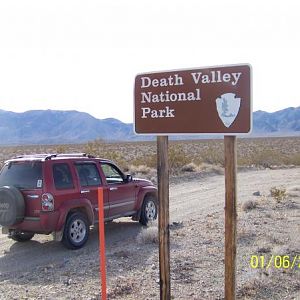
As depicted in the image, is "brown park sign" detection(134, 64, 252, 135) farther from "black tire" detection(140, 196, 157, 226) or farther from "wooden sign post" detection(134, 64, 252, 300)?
"black tire" detection(140, 196, 157, 226)

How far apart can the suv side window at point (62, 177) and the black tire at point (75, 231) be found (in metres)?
0.56

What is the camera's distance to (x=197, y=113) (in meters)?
4.81

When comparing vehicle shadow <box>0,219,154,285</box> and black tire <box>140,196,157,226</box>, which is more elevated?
black tire <box>140,196,157,226</box>

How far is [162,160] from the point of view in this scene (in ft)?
16.9

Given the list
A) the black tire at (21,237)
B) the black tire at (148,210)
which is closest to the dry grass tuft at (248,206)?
the black tire at (148,210)

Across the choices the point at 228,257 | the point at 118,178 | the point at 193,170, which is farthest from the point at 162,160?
the point at 193,170

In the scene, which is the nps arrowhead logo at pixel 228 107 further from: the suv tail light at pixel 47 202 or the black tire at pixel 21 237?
the black tire at pixel 21 237

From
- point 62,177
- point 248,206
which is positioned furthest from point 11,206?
point 248,206

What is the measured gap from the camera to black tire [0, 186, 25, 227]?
8.58m

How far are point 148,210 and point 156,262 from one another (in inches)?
144

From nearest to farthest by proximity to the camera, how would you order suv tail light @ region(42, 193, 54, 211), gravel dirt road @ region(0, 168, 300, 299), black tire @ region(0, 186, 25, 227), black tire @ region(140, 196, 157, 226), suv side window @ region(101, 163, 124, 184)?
gravel dirt road @ region(0, 168, 300, 299)
black tire @ region(0, 186, 25, 227)
suv tail light @ region(42, 193, 54, 211)
suv side window @ region(101, 163, 124, 184)
black tire @ region(140, 196, 157, 226)

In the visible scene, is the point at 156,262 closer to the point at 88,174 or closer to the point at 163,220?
the point at 88,174

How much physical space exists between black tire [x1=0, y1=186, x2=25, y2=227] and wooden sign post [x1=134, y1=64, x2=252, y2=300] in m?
4.16

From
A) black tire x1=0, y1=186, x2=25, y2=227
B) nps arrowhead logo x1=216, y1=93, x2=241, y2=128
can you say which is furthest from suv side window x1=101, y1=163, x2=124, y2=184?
nps arrowhead logo x1=216, y1=93, x2=241, y2=128
